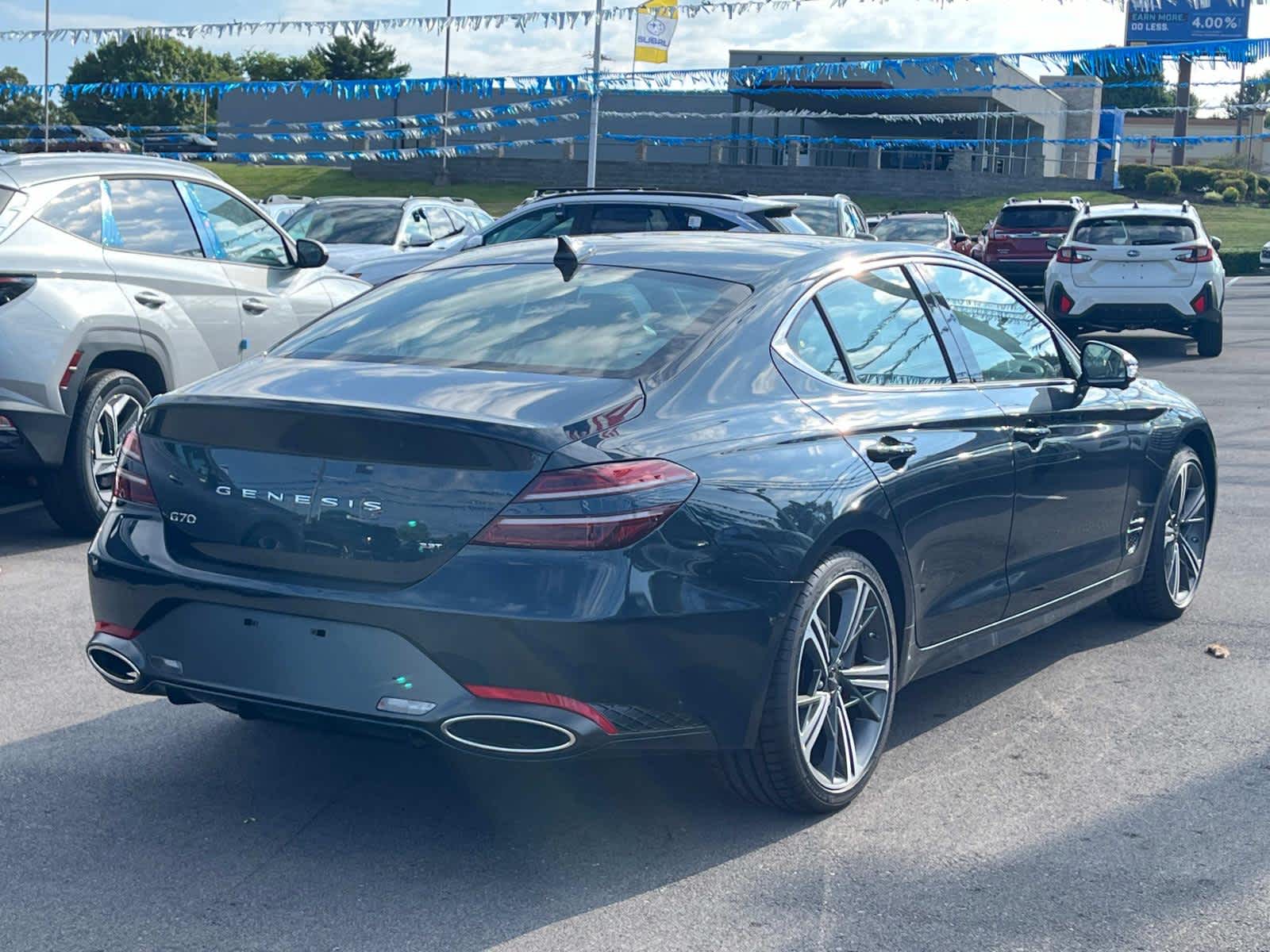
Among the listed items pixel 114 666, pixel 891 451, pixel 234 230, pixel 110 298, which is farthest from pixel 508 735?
pixel 234 230

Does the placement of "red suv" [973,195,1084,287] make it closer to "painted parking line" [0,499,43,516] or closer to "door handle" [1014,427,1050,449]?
"painted parking line" [0,499,43,516]

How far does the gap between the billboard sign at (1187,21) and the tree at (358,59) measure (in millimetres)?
41201

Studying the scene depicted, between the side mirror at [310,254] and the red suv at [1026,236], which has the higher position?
the red suv at [1026,236]

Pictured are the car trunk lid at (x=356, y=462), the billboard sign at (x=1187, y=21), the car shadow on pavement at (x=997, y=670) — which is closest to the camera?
the car trunk lid at (x=356, y=462)

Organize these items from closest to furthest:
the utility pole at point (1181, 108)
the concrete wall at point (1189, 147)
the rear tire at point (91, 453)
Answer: the rear tire at point (91, 453)
the utility pole at point (1181, 108)
the concrete wall at point (1189, 147)

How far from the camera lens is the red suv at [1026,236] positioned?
27.3 meters

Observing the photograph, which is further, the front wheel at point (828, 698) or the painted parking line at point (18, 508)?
the painted parking line at point (18, 508)

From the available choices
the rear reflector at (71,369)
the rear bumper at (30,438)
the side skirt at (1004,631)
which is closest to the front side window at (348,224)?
the rear reflector at (71,369)

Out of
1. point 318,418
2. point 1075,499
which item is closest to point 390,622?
point 318,418

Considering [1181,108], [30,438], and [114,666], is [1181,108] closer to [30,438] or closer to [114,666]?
[30,438]

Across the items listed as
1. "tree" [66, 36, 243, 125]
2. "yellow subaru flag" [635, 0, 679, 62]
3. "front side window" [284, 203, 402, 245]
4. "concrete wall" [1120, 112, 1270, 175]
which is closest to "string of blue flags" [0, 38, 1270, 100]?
"yellow subaru flag" [635, 0, 679, 62]

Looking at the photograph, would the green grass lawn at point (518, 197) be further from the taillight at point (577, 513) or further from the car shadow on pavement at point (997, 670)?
the taillight at point (577, 513)

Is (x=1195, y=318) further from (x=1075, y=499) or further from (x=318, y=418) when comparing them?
(x=318, y=418)

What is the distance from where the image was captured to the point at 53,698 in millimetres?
5277
